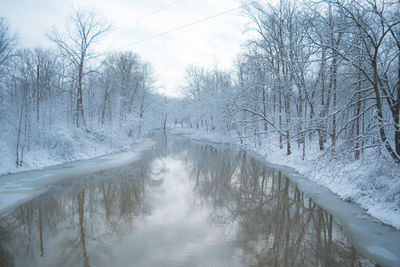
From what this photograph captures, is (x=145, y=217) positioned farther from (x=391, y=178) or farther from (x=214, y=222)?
(x=391, y=178)

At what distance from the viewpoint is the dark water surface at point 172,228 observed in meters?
4.92

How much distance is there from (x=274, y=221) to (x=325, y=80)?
8602mm

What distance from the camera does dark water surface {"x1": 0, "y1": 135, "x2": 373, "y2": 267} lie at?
4.92 metres

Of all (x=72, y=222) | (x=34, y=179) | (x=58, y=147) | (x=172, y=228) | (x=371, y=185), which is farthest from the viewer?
(x=58, y=147)

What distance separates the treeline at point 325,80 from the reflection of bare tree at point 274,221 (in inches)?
87.8

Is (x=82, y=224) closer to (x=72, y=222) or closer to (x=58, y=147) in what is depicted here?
(x=72, y=222)

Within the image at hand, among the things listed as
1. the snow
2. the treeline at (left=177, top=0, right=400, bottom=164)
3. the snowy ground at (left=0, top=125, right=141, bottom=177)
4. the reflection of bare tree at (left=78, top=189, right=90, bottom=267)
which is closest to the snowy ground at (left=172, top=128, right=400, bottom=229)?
the treeline at (left=177, top=0, right=400, bottom=164)

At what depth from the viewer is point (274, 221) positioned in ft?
22.6

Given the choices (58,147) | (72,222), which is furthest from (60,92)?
(72,222)

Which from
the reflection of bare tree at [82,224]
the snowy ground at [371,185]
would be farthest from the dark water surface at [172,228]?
the snowy ground at [371,185]

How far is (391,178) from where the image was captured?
23.3 ft

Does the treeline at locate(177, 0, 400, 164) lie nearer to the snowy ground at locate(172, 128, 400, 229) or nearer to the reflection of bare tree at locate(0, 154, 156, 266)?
the snowy ground at locate(172, 128, 400, 229)

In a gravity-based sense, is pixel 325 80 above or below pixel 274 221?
above

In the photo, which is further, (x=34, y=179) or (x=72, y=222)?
(x=34, y=179)
